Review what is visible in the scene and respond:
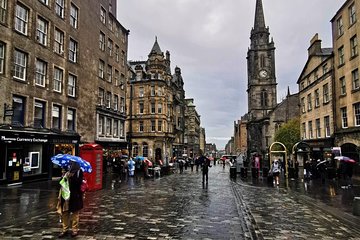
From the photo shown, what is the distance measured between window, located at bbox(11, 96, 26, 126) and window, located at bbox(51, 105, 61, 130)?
3.01 metres

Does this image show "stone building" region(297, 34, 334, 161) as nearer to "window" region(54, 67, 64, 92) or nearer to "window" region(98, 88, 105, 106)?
"window" region(98, 88, 105, 106)

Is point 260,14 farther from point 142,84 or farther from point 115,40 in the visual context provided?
point 115,40

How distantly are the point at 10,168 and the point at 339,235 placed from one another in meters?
17.5

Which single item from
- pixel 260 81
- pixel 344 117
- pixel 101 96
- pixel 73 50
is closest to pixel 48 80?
pixel 73 50

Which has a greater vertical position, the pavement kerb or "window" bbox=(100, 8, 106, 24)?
"window" bbox=(100, 8, 106, 24)

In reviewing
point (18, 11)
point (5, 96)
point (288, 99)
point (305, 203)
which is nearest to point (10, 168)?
point (5, 96)

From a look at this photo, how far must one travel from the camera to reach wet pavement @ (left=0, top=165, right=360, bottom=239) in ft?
24.2

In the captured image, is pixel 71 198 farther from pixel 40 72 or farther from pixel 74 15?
pixel 74 15

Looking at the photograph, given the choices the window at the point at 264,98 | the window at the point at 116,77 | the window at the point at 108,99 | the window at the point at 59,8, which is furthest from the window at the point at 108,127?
the window at the point at 264,98

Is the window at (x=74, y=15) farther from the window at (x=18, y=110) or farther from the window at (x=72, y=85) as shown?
the window at (x=18, y=110)

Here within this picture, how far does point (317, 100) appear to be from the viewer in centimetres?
3188

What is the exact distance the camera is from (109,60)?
32.4 metres

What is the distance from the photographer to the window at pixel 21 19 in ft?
61.2

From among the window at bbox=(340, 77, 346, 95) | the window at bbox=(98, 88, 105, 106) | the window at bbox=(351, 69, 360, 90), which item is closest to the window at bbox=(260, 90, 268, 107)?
the window at bbox=(340, 77, 346, 95)
